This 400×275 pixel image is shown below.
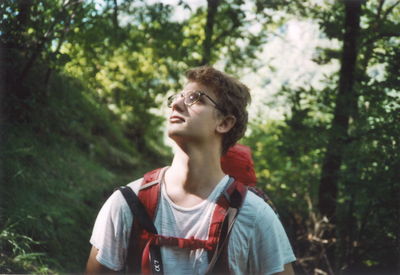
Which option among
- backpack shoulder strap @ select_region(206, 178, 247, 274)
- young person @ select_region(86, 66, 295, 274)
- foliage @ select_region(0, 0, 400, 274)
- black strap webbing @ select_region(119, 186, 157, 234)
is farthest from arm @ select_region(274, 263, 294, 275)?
foliage @ select_region(0, 0, 400, 274)

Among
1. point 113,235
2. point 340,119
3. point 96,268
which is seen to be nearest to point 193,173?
point 113,235

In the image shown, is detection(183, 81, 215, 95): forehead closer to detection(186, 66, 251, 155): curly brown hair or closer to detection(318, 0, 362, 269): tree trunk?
detection(186, 66, 251, 155): curly brown hair

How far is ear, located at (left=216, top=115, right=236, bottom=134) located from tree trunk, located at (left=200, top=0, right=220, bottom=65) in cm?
451

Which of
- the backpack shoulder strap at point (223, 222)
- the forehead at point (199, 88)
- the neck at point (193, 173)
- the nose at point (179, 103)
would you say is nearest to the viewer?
the backpack shoulder strap at point (223, 222)

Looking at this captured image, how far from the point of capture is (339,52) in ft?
23.0

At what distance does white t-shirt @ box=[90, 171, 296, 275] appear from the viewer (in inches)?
83.4

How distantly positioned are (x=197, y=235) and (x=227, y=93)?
95 centimetres

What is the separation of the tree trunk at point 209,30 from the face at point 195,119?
4588mm

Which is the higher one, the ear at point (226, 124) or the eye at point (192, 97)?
the eye at point (192, 97)

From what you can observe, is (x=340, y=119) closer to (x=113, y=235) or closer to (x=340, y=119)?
(x=340, y=119)

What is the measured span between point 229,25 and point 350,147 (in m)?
4.37

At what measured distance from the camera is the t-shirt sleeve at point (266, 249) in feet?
7.10

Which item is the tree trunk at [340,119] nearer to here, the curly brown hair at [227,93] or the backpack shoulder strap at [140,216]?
the curly brown hair at [227,93]

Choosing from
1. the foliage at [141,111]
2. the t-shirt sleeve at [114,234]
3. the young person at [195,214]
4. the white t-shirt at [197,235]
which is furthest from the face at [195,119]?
the foliage at [141,111]
